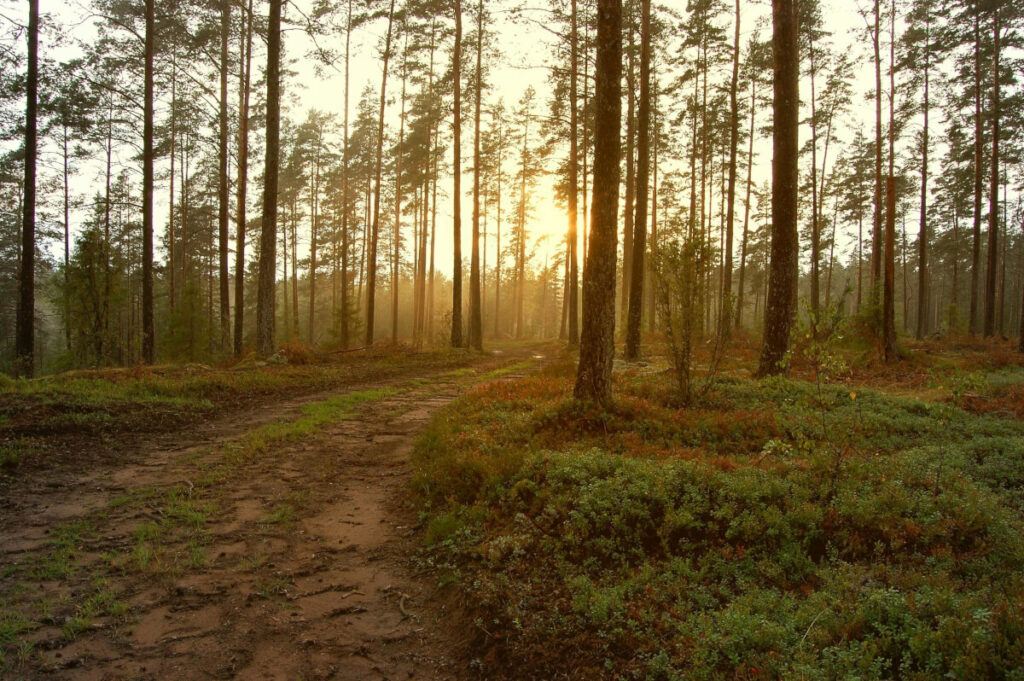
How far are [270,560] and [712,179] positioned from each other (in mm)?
37625

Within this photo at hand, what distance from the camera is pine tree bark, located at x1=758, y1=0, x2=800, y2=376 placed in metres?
10.4

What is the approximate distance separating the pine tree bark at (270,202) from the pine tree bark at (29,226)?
19.1ft

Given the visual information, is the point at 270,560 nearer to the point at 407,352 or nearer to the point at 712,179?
the point at 407,352

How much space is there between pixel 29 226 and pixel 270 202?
20.8ft

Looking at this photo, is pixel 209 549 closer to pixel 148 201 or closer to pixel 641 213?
pixel 641 213

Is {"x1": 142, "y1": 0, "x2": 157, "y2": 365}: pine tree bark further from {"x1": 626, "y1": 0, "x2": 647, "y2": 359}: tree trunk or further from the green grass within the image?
{"x1": 626, "y1": 0, "x2": 647, "y2": 359}: tree trunk

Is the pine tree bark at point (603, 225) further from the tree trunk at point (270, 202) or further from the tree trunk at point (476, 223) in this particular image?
the tree trunk at point (476, 223)

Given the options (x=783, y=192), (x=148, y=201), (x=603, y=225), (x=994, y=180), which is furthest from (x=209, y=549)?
(x=994, y=180)

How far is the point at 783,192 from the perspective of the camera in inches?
417

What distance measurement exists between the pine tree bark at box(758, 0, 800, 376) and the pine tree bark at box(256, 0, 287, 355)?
524 inches

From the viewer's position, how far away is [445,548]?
4.92 m

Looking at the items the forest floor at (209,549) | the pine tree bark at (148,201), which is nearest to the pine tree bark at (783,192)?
the forest floor at (209,549)

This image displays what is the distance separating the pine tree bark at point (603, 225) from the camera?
768 cm

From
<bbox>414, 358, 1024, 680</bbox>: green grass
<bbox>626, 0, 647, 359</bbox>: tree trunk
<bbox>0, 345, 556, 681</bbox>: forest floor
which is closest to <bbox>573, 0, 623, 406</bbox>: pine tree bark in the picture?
<bbox>414, 358, 1024, 680</bbox>: green grass
